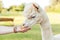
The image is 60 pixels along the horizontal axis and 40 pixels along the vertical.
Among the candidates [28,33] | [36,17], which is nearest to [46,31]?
[36,17]

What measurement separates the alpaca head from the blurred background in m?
0.27

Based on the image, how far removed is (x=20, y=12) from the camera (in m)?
1.37

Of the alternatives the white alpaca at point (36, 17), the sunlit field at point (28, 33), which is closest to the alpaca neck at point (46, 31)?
the white alpaca at point (36, 17)

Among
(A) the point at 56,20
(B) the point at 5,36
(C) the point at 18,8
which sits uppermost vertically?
(C) the point at 18,8

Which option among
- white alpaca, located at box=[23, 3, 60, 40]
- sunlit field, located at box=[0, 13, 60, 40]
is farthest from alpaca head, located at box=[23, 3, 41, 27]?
sunlit field, located at box=[0, 13, 60, 40]

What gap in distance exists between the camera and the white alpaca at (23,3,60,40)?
1.02 meters

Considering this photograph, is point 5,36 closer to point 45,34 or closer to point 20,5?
point 20,5

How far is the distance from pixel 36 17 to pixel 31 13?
45 mm

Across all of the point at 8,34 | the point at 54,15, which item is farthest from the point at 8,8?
the point at 54,15

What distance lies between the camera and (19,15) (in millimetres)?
1363

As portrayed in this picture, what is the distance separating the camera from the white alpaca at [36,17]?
102 centimetres

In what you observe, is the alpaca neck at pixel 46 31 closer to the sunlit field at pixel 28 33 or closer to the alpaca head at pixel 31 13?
the alpaca head at pixel 31 13

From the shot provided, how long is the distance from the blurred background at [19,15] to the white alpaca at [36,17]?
26 centimetres

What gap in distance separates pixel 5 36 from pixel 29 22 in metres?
0.34
